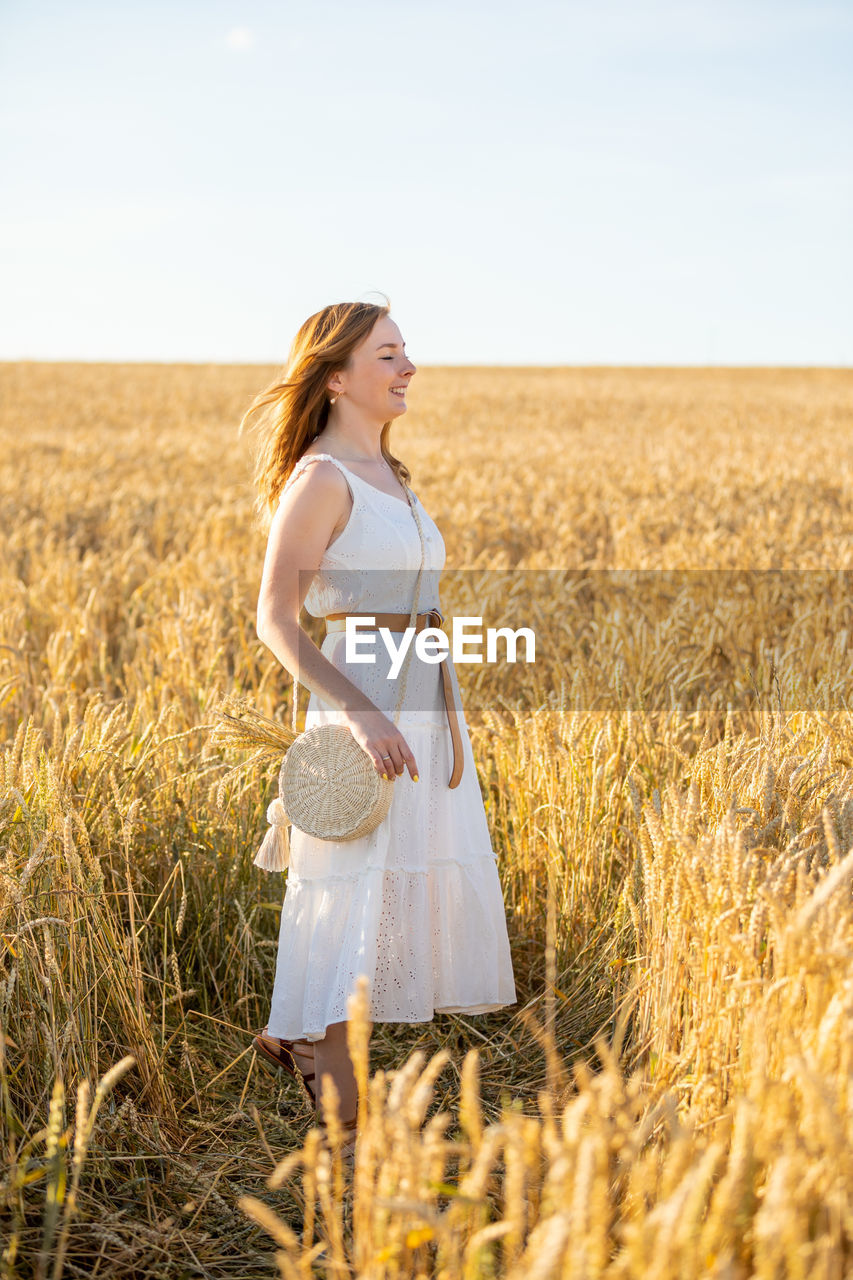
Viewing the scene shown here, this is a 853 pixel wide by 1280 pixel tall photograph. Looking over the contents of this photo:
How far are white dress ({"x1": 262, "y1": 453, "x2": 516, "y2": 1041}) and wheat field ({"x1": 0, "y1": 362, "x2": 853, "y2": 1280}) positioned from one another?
8.3 inches

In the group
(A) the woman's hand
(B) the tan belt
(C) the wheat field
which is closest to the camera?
(C) the wheat field

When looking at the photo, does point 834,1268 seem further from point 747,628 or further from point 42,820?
point 747,628

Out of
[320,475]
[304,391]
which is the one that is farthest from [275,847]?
[304,391]

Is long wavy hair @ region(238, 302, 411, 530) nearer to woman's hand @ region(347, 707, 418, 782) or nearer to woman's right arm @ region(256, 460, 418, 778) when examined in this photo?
woman's right arm @ region(256, 460, 418, 778)

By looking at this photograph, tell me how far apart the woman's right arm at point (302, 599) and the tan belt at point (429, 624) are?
0.13m

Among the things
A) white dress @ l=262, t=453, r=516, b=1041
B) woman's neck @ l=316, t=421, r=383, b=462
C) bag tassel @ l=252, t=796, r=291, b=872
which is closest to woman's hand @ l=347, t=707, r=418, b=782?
white dress @ l=262, t=453, r=516, b=1041

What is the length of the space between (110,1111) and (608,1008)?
1221 millimetres

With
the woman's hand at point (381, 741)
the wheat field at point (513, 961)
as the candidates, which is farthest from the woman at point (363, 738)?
the wheat field at point (513, 961)

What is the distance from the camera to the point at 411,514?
245 cm

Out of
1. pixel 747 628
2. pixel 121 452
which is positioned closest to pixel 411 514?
pixel 747 628

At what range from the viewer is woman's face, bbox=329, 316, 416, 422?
2.43 meters

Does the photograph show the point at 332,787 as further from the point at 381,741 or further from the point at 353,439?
the point at 353,439

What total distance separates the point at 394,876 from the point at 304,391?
109 cm

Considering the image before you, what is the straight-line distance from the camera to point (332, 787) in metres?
2.25
